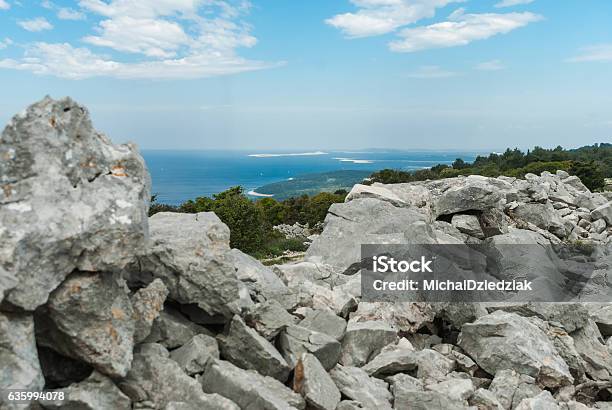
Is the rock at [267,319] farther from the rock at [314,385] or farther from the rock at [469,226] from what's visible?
the rock at [469,226]

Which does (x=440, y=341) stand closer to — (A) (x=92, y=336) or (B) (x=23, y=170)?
(A) (x=92, y=336)

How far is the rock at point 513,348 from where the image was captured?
39.5 feet

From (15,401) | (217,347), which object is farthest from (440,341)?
(15,401)

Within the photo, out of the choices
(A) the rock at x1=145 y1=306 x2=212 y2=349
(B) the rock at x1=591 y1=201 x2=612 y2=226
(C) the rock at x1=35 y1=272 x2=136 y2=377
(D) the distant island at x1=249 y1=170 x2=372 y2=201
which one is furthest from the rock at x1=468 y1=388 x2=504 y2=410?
(D) the distant island at x1=249 y1=170 x2=372 y2=201

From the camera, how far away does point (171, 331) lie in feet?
31.2

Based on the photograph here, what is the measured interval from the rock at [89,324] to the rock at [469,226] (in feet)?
58.6

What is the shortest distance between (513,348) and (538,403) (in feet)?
5.77

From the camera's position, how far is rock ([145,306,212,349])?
9.33 m

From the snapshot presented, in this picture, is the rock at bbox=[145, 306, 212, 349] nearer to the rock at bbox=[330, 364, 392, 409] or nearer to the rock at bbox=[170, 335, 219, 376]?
the rock at bbox=[170, 335, 219, 376]

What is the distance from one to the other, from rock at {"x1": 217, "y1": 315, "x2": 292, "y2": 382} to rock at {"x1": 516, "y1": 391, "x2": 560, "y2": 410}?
4762mm

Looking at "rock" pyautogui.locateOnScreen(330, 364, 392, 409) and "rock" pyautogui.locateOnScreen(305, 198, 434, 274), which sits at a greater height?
"rock" pyautogui.locateOnScreen(305, 198, 434, 274)

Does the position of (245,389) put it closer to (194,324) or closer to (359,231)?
(194,324)

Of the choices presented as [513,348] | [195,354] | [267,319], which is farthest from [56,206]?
[513,348]

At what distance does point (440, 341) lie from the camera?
14.2 m
